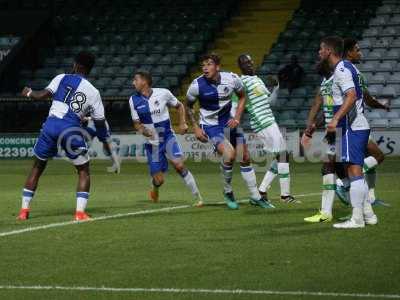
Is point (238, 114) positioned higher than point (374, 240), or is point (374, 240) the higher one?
point (238, 114)

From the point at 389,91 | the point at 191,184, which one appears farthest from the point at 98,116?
the point at 389,91

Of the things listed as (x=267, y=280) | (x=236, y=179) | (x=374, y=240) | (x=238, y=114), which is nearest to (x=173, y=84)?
(x=236, y=179)

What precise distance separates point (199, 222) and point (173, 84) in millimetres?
23290

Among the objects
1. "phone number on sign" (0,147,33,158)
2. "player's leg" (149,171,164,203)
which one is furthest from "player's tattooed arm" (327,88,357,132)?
"phone number on sign" (0,147,33,158)

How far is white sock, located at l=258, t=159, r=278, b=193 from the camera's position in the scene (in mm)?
16188

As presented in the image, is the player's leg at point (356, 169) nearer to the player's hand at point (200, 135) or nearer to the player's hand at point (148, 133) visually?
the player's hand at point (200, 135)

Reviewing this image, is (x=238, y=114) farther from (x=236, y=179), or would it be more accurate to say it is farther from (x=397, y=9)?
(x=397, y=9)

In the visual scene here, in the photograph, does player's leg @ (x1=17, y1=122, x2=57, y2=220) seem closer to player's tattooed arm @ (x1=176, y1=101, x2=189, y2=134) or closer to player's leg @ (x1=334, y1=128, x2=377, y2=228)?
player's tattooed arm @ (x1=176, y1=101, x2=189, y2=134)

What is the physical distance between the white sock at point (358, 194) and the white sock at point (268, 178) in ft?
14.0

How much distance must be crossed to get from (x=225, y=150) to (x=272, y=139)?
1808 millimetres

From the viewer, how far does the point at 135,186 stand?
20859 millimetres

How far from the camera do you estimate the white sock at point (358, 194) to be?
1179 cm

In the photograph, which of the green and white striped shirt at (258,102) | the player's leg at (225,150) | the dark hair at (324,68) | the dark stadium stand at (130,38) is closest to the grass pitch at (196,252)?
the player's leg at (225,150)

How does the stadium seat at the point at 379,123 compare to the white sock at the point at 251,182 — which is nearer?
the white sock at the point at 251,182
